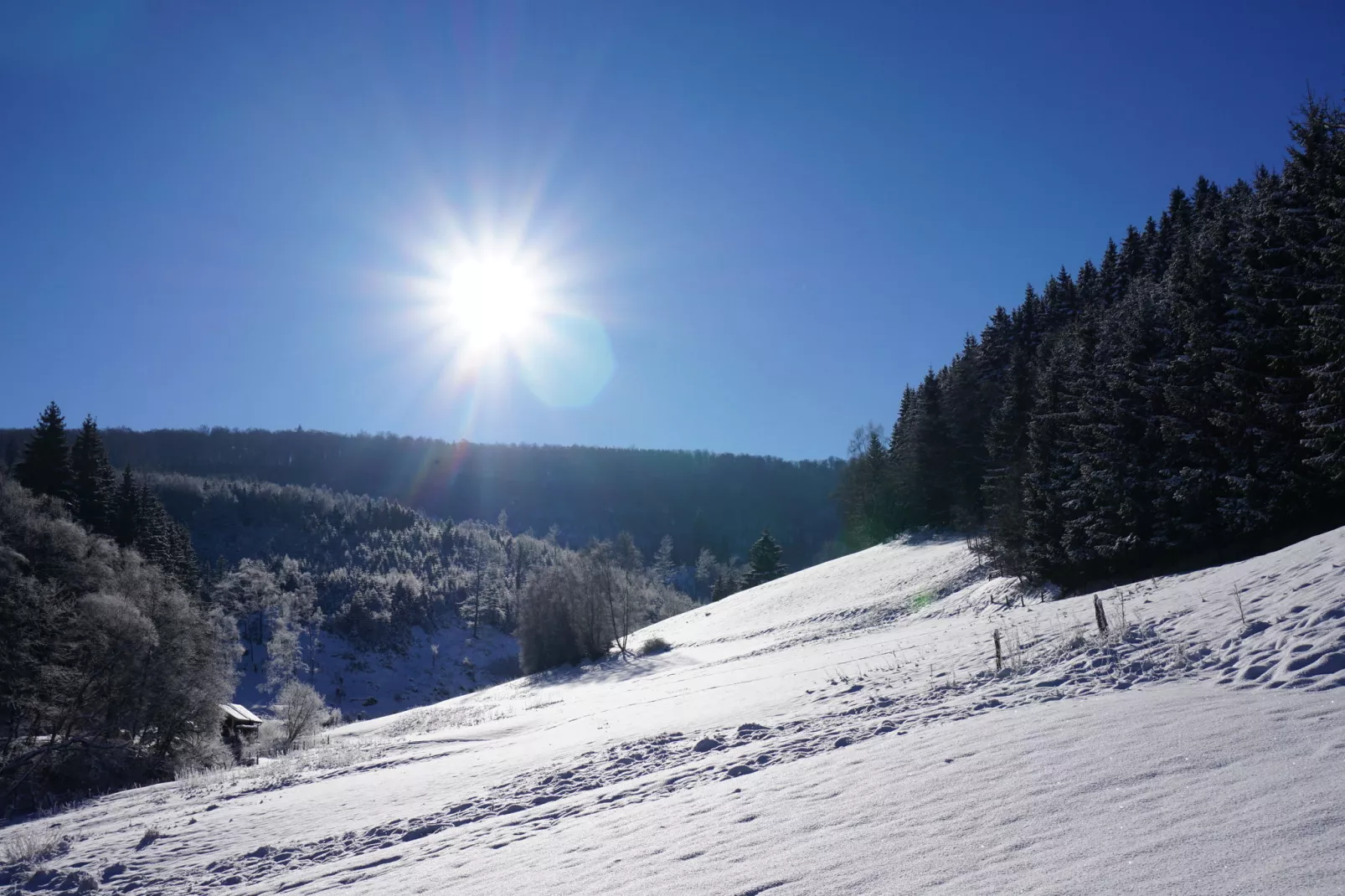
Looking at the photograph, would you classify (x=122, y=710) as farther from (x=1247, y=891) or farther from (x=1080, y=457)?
(x=1080, y=457)

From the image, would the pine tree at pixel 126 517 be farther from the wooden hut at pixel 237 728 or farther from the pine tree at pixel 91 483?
the wooden hut at pixel 237 728

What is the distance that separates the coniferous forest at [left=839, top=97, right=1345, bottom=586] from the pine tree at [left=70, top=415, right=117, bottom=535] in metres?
48.1

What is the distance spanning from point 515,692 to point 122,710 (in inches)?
954

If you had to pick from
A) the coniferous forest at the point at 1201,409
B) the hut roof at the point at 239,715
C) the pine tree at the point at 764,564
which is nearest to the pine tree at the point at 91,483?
the hut roof at the point at 239,715

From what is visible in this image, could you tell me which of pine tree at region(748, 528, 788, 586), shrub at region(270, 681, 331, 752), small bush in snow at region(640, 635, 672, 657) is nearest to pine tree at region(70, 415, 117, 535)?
shrub at region(270, 681, 331, 752)

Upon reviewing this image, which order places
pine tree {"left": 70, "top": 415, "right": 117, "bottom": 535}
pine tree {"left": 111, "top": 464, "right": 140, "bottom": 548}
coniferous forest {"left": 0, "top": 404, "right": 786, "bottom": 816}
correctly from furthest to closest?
1. pine tree {"left": 111, "top": 464, "right": 140, "bottom": 548}
2. pine tree {"left": 70, "top": 415, "right": 117, "bottom": 535}
3. coniferous forest {"left": 0, "top": 404, "right": 786, "bottom": 816}

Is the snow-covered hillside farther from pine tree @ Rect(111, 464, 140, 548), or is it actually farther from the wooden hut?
pine tree @ Rect(111, 464, 140, 548)

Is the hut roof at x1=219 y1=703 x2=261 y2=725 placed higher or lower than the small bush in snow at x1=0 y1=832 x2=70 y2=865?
lower

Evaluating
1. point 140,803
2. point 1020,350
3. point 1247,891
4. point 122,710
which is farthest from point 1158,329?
point 122,710

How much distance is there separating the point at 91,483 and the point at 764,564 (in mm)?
54558

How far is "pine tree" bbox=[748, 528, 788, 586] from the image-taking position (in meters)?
71.6

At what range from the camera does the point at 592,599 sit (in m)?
55.0

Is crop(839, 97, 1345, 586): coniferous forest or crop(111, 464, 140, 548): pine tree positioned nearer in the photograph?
crop(839, 97, 1345, 586): coniferous forest

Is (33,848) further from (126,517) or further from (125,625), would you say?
(126,517)
